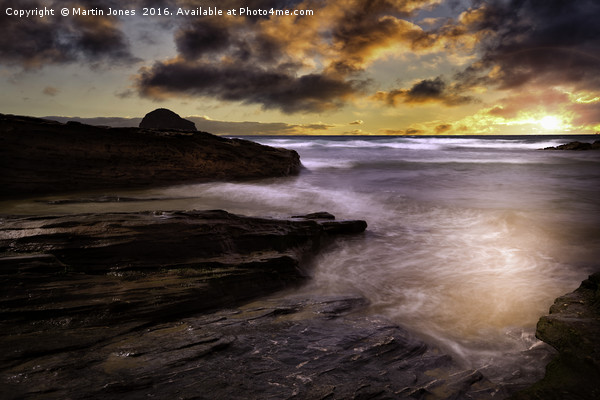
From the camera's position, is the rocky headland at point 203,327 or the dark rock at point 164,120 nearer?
the rocky headland at point 203,327

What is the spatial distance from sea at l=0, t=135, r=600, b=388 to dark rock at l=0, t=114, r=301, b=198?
2.63 feet

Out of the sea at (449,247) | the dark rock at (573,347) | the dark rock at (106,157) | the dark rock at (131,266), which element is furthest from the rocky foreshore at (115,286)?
the dark rock at (106,157)

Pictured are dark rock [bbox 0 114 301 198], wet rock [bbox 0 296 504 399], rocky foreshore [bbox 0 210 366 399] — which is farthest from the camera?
dark rock [bbox 0 114 301 198]

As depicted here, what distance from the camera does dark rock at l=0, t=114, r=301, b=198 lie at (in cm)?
791

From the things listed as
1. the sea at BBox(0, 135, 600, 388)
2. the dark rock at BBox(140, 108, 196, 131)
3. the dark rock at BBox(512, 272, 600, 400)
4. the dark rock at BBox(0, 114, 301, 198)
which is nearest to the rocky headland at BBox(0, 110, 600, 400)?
the dark rock at BBox(512, 272, 600, 400)

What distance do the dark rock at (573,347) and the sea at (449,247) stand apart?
0.25 meters

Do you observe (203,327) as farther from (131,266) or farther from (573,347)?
(573,347)

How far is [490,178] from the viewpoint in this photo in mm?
14922

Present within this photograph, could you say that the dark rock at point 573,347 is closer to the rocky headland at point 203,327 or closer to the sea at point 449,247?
the rocky headland at point 203,327

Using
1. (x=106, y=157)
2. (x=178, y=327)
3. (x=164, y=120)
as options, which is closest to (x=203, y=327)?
(x=178, y=327)

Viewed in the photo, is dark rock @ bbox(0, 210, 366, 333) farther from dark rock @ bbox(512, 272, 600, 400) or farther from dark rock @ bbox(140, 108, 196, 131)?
dark rock @ bbox(140, 108, 196, 131)

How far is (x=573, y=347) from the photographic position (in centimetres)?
251

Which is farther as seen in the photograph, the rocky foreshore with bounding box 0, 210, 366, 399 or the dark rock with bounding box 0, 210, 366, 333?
the dark rock with bounding box 0, 210, 366, 333

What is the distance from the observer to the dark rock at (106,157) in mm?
7910
